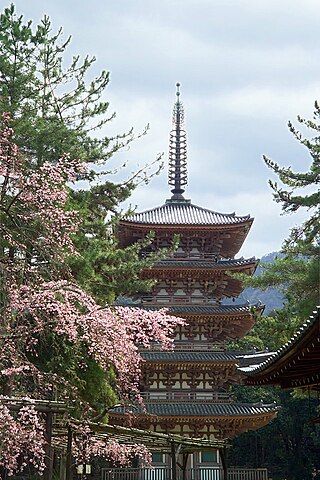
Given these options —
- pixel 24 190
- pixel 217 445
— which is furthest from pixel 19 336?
pixel 217 445

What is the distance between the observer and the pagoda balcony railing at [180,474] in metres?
21.3

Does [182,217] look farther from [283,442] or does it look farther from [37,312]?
[283,442]

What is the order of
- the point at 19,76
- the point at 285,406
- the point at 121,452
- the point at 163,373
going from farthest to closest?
1. the point at 285,406
2. the point at 163,373
3. the point at 19,76
4. the point at 121,452

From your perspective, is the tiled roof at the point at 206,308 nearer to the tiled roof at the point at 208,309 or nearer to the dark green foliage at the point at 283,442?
the tiled roof at the point at 208,309

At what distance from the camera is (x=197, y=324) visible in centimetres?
2381

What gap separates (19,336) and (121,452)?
19.2ft

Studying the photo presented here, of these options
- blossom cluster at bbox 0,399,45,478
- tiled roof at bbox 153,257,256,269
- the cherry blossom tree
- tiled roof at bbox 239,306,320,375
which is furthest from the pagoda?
tiled roof at bbox 239,306,320,375

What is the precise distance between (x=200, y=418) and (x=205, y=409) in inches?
19.1

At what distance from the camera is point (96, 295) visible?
51.0ft

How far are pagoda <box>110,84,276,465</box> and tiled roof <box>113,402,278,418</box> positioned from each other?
0.03 metres

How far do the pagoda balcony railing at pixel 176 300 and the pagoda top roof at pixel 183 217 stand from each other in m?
2.82

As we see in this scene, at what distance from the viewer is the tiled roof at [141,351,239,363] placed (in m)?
22.3

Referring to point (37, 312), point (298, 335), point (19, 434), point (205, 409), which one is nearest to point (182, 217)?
point (205, 409)

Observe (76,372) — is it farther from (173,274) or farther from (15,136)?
(173,274)
